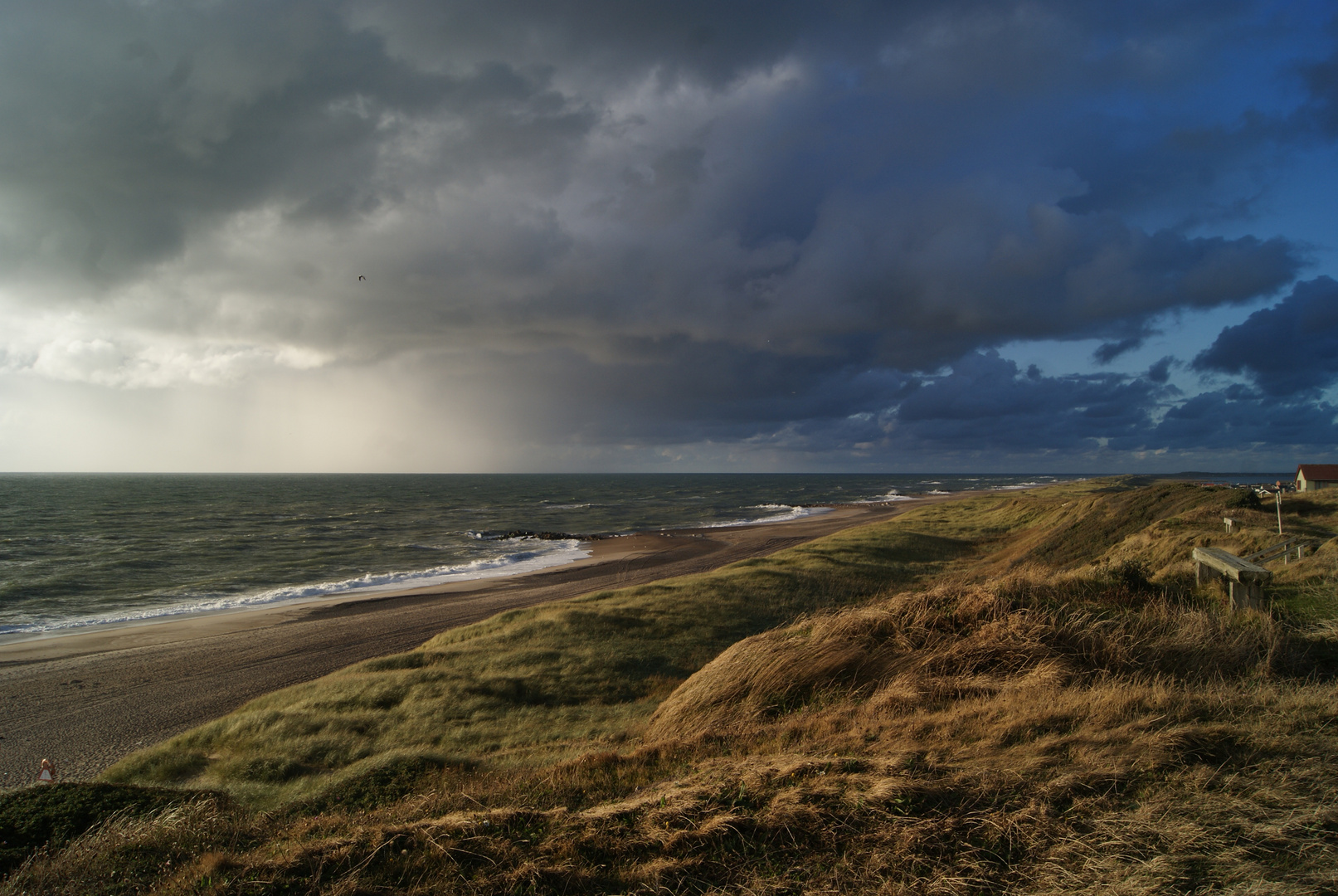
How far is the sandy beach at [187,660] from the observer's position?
42.4 ft

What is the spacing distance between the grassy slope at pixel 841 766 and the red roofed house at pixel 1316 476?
42.1 m

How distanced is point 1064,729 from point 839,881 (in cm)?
316

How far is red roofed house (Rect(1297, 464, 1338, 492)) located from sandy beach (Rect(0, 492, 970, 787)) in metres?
40.9

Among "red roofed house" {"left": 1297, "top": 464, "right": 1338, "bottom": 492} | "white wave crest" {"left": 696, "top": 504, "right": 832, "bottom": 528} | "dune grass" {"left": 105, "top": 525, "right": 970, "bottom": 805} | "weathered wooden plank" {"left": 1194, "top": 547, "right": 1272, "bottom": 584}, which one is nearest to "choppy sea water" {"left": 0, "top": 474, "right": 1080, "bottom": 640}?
"white wave crest" {"left": 696, "top": 504, "right": 832, "bottom": 528}

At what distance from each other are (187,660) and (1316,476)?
62.3 meters

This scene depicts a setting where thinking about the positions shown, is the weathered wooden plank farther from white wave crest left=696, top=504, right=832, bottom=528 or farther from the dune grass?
white wave crest left=696, top=504, right=832, bottom=528

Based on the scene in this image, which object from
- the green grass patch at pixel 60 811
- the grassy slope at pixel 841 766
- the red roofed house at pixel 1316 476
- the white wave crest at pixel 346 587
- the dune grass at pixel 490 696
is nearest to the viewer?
the grassy slope at pixel 841 766

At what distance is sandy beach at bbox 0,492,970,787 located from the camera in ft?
42.4

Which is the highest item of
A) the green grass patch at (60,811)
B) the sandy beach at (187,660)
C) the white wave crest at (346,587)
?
the green grass patch at (60,811)

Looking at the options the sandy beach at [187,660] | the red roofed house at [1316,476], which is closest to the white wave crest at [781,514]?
the sandy beach at [187,660]

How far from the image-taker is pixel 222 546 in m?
46.6

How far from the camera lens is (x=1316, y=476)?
41000mm

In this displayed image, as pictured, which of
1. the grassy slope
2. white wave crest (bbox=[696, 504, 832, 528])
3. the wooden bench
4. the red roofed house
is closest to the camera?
the grassy slope

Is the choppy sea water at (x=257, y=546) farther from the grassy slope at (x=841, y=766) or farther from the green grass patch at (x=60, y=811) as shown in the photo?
the green grass patch at (x=60, y=811)
